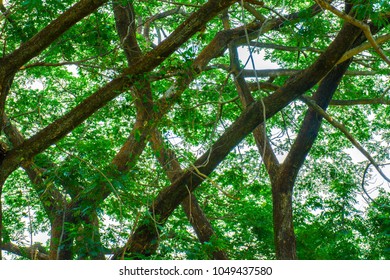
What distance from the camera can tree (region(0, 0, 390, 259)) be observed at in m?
4.13

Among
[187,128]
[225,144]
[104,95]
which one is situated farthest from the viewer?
[225,144]

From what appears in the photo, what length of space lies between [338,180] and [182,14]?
9.12 ft

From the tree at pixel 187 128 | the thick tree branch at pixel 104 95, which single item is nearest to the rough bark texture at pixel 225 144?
the tree at pixel 187 128

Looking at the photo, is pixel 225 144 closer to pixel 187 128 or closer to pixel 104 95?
pixel 187 128

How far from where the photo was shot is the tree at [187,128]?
4133mm

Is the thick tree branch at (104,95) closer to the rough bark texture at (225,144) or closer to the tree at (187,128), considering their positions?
the tree at (187,128)

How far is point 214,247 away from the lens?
4.82 metres

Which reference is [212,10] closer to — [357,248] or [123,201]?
[123,201]

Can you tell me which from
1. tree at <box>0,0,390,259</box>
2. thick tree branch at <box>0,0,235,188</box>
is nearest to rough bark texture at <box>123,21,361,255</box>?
tree at <box>0,0,390,259</box>

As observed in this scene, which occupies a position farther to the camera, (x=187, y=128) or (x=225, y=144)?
(x=225, y=144)

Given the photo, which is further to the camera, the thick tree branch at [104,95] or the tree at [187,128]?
the tree at [187,128]

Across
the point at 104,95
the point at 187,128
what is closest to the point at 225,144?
the point at 187,128

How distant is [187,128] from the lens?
15.6 ft
